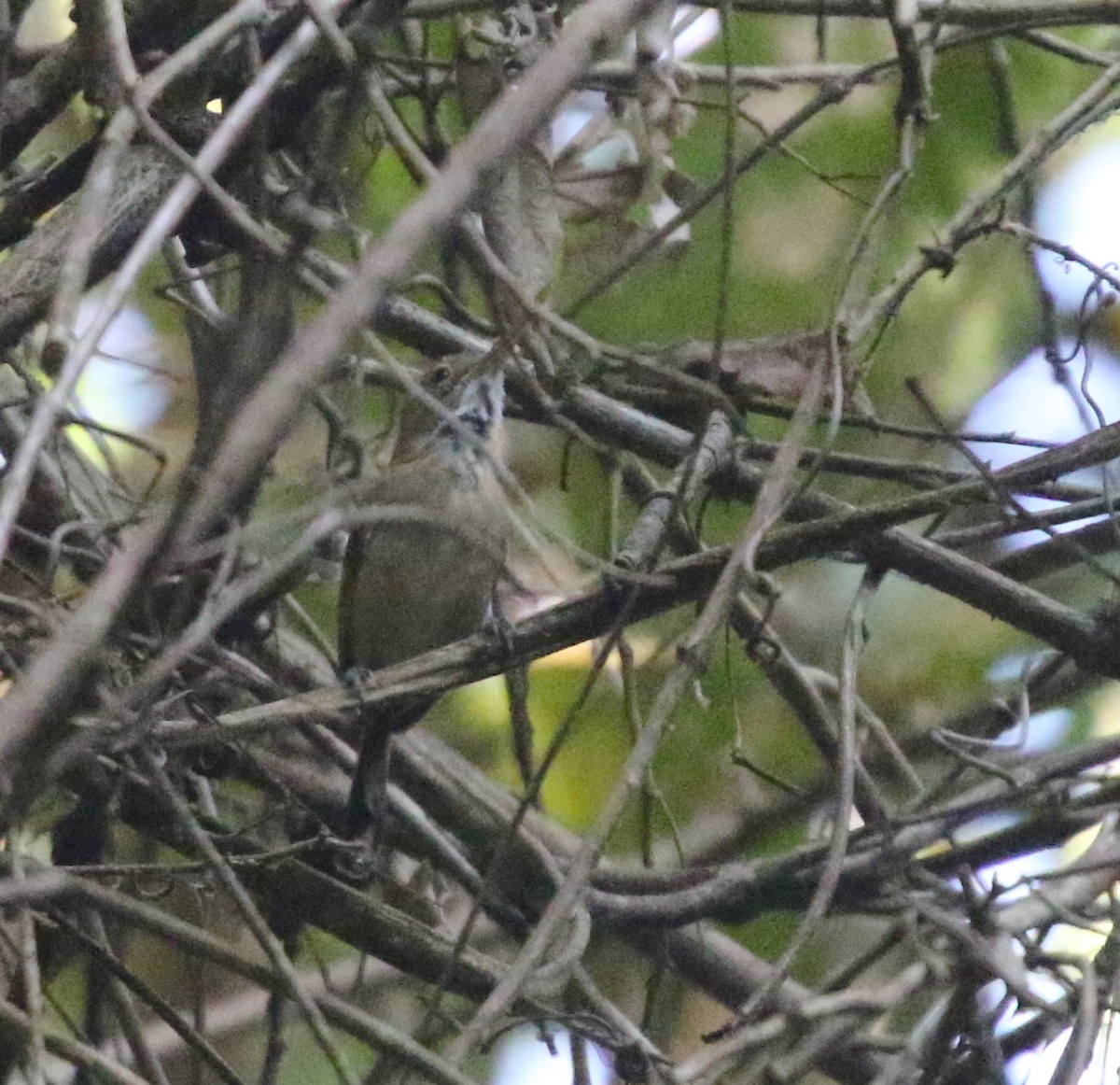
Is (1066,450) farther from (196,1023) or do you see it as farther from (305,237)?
(196,1023)

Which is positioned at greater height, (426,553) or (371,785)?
(426,553)

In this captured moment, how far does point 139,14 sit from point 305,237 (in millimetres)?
1613

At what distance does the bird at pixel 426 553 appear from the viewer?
11.8 ft

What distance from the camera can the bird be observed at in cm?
359

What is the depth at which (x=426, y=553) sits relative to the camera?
3961 mm

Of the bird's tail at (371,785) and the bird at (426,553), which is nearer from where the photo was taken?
the bird's tail at (371,785)

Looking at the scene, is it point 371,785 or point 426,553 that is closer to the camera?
point 371,785

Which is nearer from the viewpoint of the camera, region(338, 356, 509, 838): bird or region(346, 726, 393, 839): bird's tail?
region(346, 726, 393, 839): bird's tail

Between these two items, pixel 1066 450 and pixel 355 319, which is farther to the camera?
pixel 1066 450

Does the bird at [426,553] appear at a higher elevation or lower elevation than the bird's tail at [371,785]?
higher

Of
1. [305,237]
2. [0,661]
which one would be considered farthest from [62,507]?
[305,237]

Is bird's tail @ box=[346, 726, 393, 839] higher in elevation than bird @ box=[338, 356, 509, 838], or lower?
lower

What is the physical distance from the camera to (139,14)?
262 centimetres

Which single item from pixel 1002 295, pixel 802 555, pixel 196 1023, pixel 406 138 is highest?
pixel 1002 295
